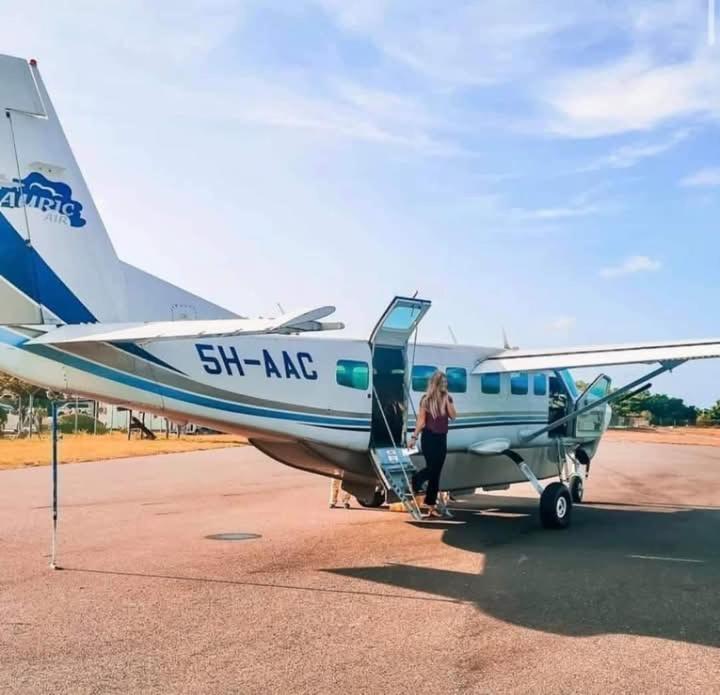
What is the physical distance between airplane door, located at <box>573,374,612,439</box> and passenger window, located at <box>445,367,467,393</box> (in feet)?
10.5

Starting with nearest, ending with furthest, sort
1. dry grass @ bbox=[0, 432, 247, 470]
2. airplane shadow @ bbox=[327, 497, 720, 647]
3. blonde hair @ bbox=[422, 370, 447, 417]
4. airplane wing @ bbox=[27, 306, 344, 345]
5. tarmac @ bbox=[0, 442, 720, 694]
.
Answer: tarmac @ bbox=[0, 442, 720, 694] → airplane wing @ bbox=[27, 306, 344, 345] → airplane shadow @ bbox=[327, 497, 720, 647] → blonde hair @ bbox=[422, 370, 447, 417] → dry grass @ bbox=[0, 432, 247, 470]

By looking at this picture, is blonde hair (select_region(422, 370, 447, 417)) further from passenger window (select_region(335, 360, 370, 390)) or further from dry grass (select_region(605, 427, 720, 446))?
dry grass (select_region(605, 427, 720, 446))

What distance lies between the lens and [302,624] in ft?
22.3

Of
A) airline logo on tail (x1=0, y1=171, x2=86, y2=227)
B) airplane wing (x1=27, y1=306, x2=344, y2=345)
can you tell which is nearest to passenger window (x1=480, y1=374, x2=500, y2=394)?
airplane wing (x1=27, y1=306, x2=344, y2=345)

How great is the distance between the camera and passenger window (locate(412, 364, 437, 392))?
1223cm

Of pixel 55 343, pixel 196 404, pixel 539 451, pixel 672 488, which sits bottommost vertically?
pixel 672 488

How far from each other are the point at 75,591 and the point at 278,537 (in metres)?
3.90

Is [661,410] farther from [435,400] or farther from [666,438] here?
[435,400]

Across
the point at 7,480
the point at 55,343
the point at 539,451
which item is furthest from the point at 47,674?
the point at 7,480

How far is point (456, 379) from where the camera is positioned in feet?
42.7

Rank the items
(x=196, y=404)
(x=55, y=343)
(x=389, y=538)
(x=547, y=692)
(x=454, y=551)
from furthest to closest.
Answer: (x=389, y=538) → (x=454, y=551) → (x=196, y=404) → (x=55, y=343) → (x=547, y=692)

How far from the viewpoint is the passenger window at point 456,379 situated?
507 inches

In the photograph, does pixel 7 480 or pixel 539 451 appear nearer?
pixel 539 451

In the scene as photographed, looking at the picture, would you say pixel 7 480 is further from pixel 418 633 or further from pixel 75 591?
pixel 418 633
